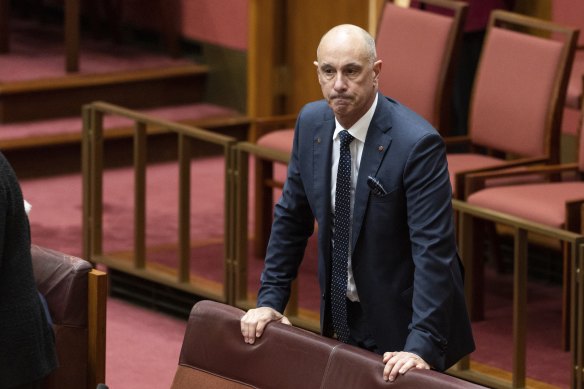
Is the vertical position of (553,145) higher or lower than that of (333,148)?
lower

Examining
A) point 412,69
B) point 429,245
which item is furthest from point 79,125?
point 429,245

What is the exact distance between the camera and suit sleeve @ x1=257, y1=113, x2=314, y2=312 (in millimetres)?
3121

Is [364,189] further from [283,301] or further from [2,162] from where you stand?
[2,162]

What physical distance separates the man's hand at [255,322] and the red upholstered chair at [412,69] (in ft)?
7.92

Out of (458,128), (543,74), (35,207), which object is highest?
(543,74)

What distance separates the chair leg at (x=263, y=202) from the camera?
5.55m

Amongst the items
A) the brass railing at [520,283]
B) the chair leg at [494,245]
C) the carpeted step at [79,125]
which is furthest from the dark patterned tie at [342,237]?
the carpeted step at [79,125]

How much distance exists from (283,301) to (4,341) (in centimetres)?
61

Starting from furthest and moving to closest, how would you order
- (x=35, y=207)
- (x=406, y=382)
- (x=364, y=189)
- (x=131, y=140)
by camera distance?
1. (x=131, y=140)
2. (x=35, y=207)
3. (x=364, y=189)
4. (x=406, y=382)

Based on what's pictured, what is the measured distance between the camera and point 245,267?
16.2 feet

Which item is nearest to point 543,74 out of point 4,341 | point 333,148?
point 333,148

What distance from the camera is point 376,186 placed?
2.95m

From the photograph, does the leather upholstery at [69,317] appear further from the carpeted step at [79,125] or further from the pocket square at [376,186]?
the carpeted step at [79,125]

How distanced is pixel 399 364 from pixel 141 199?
256 centimetres
